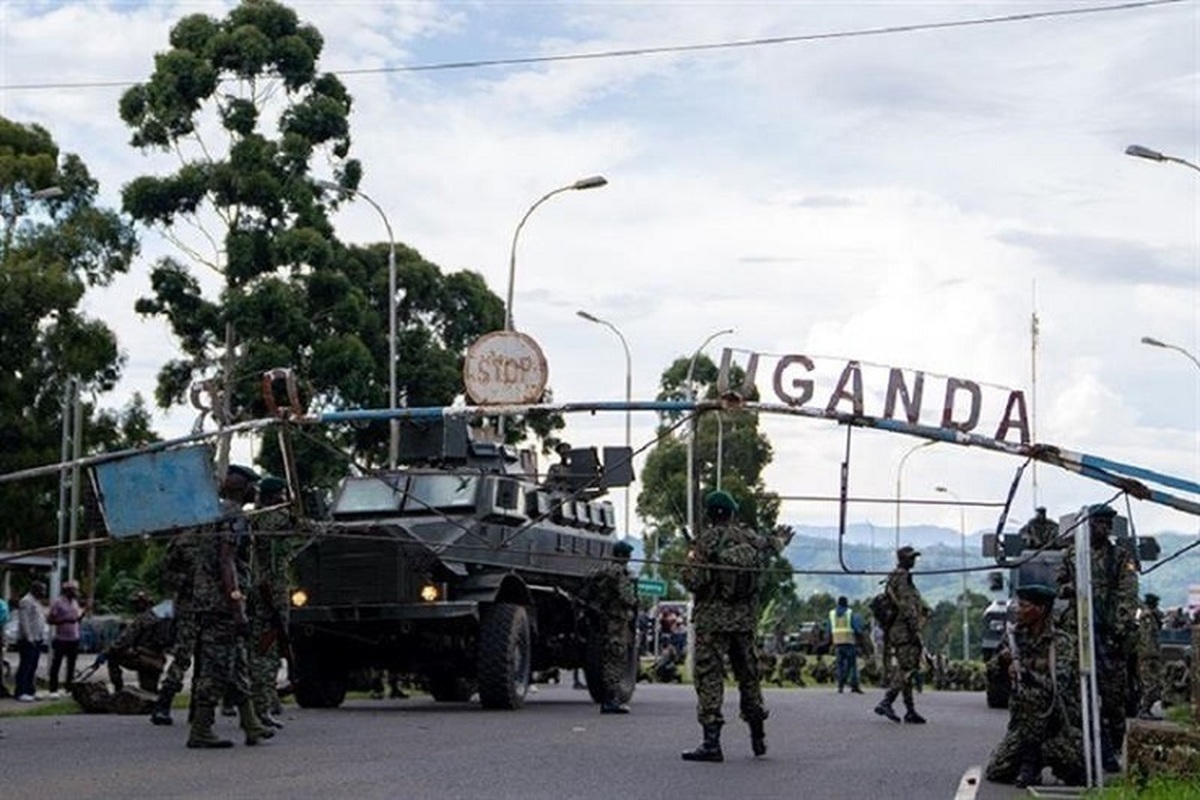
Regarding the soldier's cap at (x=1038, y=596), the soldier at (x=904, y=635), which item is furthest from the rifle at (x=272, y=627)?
the soldier's cap at (x=1038, y=596)

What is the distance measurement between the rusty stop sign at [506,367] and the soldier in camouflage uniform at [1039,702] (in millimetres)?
4208

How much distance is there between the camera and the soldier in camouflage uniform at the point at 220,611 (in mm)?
16375

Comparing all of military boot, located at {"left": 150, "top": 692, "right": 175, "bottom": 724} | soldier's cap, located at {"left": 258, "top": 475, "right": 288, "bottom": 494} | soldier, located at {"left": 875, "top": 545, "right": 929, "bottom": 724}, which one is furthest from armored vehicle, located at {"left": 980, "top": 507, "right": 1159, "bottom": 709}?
military boot, located at {"left": 150, "top": 692, "right": 175, "bottom": 724}

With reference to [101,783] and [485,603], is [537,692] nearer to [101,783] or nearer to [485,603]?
[485,603]

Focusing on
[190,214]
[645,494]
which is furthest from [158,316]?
[645,494]

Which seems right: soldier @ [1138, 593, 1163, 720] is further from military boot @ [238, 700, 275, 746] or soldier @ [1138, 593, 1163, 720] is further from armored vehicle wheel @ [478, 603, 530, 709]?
military boot @ [238, 700, 275, 746]

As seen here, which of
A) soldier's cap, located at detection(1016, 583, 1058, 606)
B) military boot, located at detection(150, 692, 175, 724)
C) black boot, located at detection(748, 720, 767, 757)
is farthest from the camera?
military boot, located at detection(150, 692, 175, 724)

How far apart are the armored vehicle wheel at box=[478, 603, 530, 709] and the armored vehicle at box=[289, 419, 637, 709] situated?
2 cm

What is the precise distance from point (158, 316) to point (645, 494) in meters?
30.0

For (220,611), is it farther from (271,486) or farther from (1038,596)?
(1038,596)

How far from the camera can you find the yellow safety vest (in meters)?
32.3

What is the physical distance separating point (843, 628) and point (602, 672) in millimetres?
9527

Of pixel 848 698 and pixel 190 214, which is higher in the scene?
pixel 190 214

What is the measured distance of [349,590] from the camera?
21984 mm
